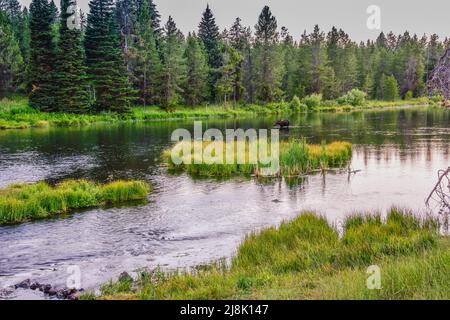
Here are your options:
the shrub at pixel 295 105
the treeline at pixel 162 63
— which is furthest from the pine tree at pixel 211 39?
the shrub at pixel 295 105

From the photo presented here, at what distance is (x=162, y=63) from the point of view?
9312cm

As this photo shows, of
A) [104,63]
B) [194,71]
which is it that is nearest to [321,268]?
[104,63]

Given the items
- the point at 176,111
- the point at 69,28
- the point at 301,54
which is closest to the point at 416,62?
the point at 301,54

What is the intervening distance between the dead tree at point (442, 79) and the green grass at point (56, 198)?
1689cm

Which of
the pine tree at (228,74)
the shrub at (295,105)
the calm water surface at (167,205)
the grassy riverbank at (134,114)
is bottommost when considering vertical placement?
the calm water surface at (167,205)

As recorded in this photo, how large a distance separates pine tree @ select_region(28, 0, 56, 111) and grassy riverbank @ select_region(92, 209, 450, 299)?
63.7 metres

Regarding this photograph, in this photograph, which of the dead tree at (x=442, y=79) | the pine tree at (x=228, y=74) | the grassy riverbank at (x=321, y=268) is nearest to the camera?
the grassy riverbank at (x=321, y=268)

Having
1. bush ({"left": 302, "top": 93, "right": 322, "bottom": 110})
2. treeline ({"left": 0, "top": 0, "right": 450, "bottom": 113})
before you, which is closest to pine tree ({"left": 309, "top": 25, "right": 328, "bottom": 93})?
treeline ({"left": 0, "top": 0, "right": 450, "bottom": 113})

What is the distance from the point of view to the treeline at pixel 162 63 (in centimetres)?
7350

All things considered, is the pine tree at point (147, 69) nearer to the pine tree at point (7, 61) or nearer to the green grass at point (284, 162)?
the pine tree at point (7, 61)

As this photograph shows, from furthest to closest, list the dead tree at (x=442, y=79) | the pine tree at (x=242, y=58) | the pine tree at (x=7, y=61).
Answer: the pine tree at (x=242, y=58)
the pine tree at (x=7, y=61)
the dead tree at (x=442, y=79)

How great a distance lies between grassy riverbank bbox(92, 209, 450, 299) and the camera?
8805 mm

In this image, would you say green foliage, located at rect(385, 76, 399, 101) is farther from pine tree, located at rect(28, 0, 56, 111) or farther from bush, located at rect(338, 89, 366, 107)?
pine tree, located at rect(28, 0, 56, 111)

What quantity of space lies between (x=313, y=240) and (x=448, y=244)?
12.6ft
